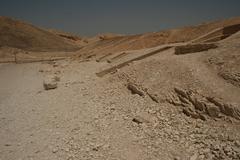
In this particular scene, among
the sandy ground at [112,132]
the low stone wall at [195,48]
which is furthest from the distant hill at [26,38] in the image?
the sandy ground at [112,132]

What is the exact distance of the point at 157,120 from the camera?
475 centimetres

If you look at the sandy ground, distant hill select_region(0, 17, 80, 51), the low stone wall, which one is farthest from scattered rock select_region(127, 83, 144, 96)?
distant hill select_region(0, 17, 80, 51)

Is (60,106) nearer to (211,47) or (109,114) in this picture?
(109,114)

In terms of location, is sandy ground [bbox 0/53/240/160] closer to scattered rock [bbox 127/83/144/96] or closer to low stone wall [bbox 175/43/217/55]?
scattered rock [bbox 127/83/144/96]

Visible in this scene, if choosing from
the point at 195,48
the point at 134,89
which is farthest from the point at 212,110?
the point at 195,48

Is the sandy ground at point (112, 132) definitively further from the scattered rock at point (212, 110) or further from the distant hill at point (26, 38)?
the distant hill at point (26, 38)

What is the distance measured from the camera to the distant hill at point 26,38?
36.1m

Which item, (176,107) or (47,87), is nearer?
(176,107)

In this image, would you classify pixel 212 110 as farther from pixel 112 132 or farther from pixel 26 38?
pixel 26 38

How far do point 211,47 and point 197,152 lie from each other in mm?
4107

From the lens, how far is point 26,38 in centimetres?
3809

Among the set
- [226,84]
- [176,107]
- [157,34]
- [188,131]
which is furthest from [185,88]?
[157,34]

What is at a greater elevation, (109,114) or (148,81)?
(148,81)

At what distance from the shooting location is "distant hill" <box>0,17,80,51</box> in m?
36.1
